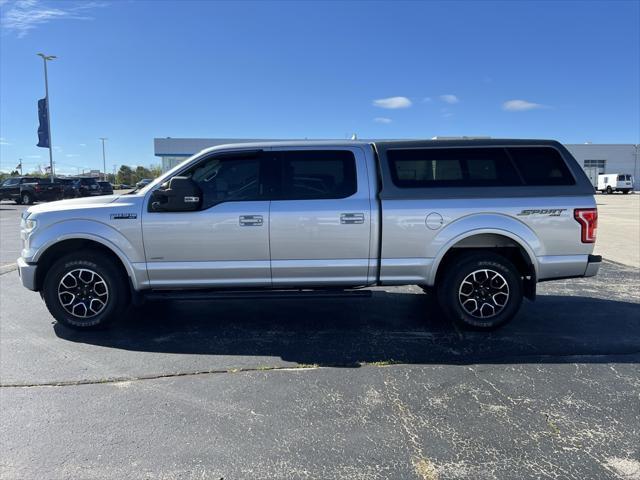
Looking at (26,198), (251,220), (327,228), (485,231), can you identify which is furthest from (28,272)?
(26,198)

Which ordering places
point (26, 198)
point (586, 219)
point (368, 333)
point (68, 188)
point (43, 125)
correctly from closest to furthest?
point (586, 219)
point (368, 333)
point (68, 188)
point (26, 198)
point (43, 125)

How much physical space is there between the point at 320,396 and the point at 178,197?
8.19 ft

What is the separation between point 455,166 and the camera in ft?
16.5

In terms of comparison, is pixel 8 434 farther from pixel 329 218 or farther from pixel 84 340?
pixel 329 218

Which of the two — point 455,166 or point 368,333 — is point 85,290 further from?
point 455,166

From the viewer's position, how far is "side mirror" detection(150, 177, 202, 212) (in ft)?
15.6

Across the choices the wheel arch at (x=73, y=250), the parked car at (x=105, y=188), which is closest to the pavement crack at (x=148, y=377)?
the wheel arch at (x=73, y=250)

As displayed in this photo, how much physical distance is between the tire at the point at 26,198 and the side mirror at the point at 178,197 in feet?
101

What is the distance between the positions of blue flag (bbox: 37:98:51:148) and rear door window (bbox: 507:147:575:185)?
37.2m

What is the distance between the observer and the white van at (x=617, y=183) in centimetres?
4838

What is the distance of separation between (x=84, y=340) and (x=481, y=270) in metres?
4.29

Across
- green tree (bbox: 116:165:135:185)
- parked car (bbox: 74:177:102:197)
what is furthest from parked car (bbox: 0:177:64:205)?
green tree (bbox: 116:165:135:185)

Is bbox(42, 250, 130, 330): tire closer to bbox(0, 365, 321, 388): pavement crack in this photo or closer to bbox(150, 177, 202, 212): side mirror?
bbox(150, 177, 202, 212): side mirror

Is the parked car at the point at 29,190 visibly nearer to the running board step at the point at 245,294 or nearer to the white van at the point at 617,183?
the running board step at the point at 245,294
